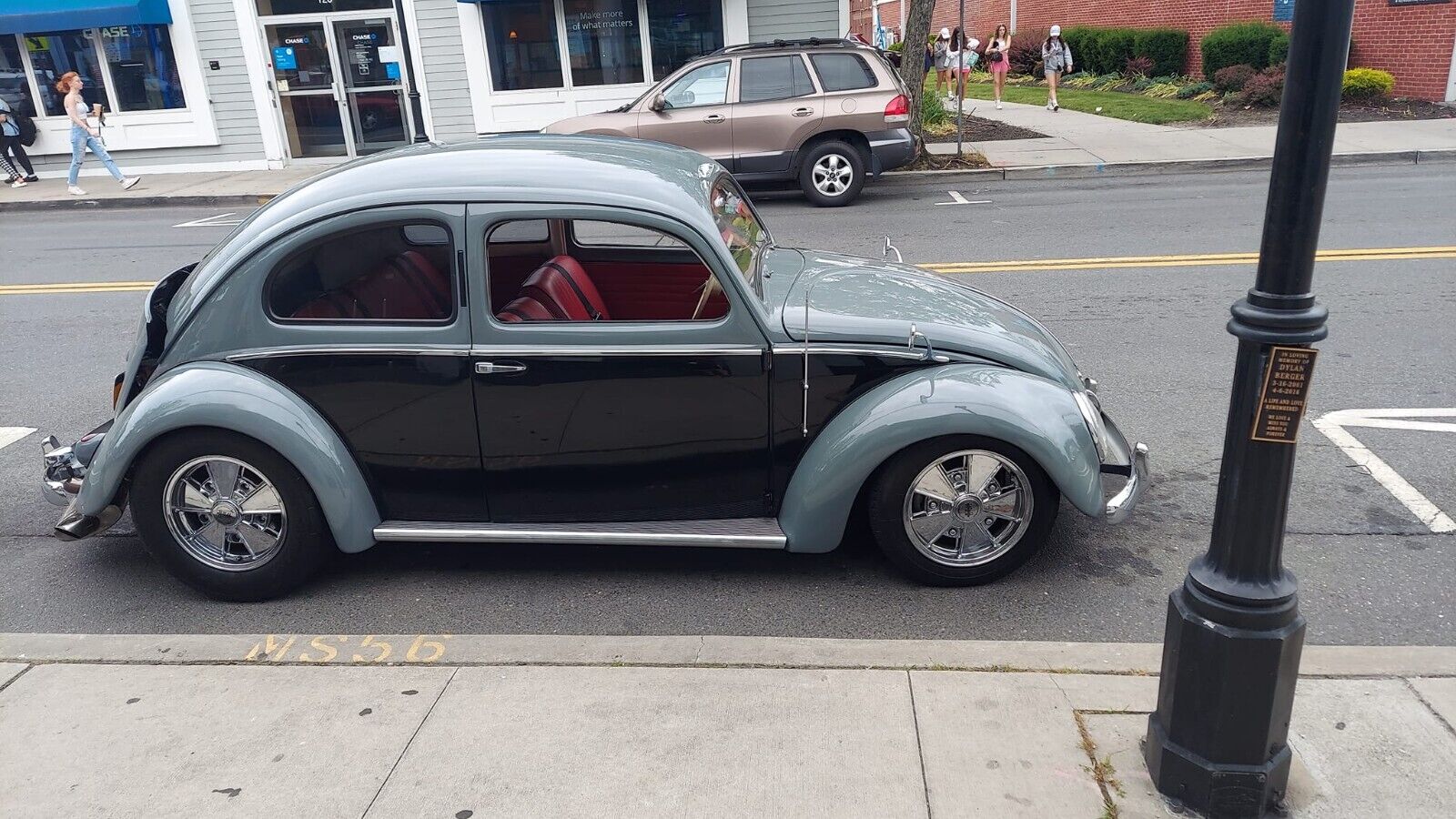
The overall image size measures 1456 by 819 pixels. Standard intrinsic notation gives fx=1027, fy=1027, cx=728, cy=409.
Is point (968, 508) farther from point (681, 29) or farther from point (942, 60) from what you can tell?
point (942, 60)

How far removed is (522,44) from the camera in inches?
705

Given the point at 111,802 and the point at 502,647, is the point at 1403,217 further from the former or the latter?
the point at 111,802

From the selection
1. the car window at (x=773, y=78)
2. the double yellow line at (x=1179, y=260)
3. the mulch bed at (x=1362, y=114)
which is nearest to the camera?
the double yellow line at (x=1179, y=260)

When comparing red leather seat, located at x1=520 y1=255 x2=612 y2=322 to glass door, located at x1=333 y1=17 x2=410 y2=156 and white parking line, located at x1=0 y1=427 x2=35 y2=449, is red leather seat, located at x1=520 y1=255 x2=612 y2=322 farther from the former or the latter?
glass door, located at x1=333 y1=17 x2=410 y2=156

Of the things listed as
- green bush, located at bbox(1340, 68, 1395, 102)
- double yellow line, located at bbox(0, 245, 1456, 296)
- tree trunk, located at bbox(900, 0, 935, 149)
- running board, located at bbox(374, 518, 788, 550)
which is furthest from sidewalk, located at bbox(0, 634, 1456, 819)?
green bush, located at bbox(1340, 68, 1395, 102)

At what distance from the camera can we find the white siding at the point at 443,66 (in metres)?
17.9

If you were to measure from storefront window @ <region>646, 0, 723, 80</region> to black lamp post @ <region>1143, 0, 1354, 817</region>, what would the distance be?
16.3 metres

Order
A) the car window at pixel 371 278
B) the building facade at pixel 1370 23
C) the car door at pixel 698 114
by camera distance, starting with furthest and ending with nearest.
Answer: the building facade at pixel 1370 23, the car door at pixel 698 114, the car window at pixel 371 278

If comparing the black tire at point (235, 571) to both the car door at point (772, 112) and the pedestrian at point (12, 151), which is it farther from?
the pedestrian at point (12, 151)

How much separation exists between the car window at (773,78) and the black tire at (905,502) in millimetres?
9645

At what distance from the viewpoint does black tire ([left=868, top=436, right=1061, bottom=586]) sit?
3848 mm

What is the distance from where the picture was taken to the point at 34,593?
14.4 ft

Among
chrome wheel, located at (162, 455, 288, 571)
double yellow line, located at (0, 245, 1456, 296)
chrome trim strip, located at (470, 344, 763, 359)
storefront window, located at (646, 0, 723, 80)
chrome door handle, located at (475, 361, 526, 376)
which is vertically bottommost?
double yellow line, located at (0, 245, 1456, 296)

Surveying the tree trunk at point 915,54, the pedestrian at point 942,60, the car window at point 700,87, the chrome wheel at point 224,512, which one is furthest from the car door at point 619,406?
the pedestrian at point 942,60
